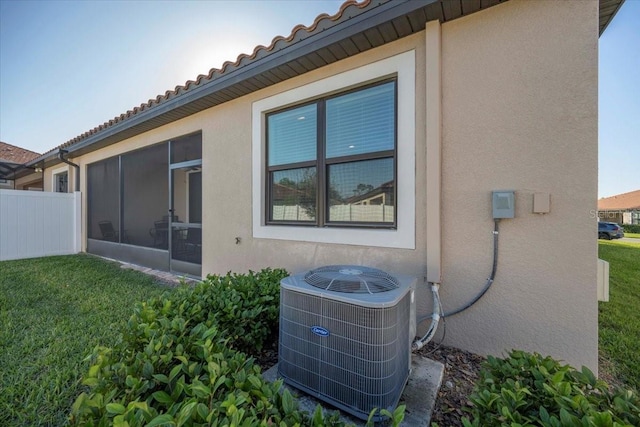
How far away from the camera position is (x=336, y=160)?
3572 millimetres

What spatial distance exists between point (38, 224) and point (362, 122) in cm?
Answer: 1040

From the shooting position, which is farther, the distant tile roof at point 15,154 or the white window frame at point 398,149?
the distant tile roof at point 15,154

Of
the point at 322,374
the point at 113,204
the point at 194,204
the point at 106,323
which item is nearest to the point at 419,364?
the point at 322,374

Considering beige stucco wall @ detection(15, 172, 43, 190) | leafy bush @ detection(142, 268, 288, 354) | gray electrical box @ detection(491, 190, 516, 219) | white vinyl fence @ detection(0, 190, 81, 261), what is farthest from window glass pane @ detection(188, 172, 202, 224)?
beige stucco wall @ detection(15, 172, 43, 190)

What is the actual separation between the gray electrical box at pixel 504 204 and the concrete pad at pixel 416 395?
1.48 metres

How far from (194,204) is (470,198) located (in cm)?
503

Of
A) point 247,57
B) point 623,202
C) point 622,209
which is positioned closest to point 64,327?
point 247,57

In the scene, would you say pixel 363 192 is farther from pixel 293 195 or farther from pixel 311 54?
pixel 311 54

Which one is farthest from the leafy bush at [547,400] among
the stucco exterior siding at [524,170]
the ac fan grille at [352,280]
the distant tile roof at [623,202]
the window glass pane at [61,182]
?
the distant tile roof at [623,202]

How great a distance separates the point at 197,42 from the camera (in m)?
5.70

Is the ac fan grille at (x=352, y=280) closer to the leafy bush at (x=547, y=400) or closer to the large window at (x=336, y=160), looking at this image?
the leafy bush at (x=547, y=400)

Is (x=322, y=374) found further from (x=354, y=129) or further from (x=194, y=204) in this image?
(x=194, y=204)

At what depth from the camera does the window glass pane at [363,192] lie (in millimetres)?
3217

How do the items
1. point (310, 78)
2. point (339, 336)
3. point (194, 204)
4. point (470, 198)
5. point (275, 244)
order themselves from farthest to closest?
point (194, 204), point (275, 244), point (310, 78), point (470, 198), point (339, 336)
